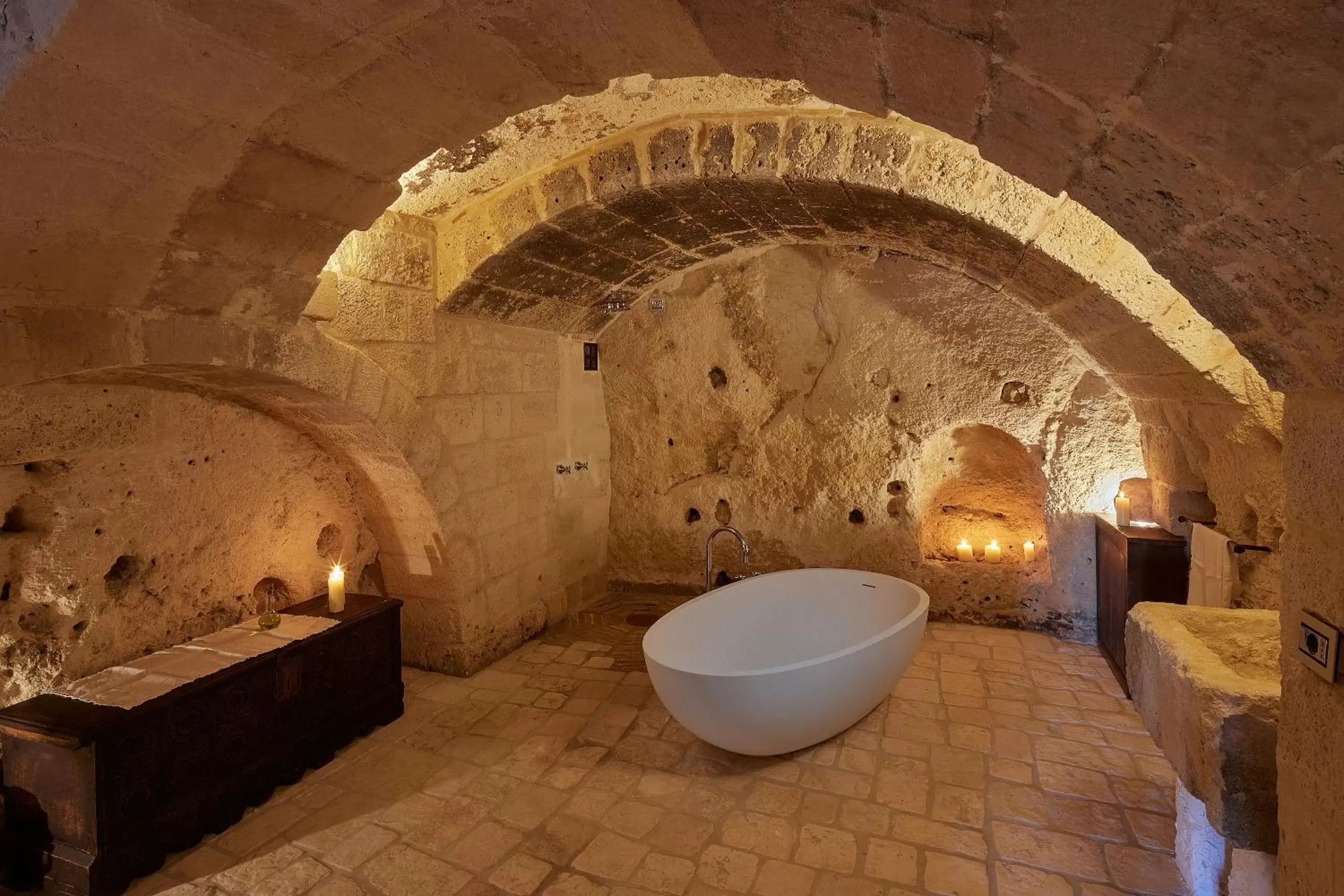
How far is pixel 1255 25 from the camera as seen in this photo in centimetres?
71

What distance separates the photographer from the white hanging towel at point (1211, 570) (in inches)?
101

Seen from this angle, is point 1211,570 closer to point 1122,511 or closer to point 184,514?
point 1122,511

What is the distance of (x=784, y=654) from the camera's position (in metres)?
3.29

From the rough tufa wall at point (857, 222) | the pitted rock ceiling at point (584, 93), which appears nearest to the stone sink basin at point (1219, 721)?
the pitted rock ceiling at point (584, 93)

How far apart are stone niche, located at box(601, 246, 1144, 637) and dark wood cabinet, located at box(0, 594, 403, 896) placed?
2.50 metres

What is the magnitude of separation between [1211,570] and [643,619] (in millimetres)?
2807

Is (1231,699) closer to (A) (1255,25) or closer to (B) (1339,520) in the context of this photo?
(B) (1339,520)

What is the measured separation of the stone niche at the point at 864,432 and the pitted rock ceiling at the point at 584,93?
103 inches

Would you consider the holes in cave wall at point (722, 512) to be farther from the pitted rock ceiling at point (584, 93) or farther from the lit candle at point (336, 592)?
the pitted rock ceiling at point (584, 93)

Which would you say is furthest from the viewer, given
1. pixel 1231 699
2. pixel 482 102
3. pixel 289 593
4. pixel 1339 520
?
pixel 289 593

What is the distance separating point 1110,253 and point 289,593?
3469 mm

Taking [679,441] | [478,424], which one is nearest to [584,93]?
[478,424]

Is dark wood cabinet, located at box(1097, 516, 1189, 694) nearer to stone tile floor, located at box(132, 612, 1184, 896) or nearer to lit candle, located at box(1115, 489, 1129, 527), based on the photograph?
lit candle, located at box(1115, 489, 1129, 527)

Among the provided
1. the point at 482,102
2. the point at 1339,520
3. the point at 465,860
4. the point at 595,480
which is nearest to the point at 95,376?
the point at 482,102
